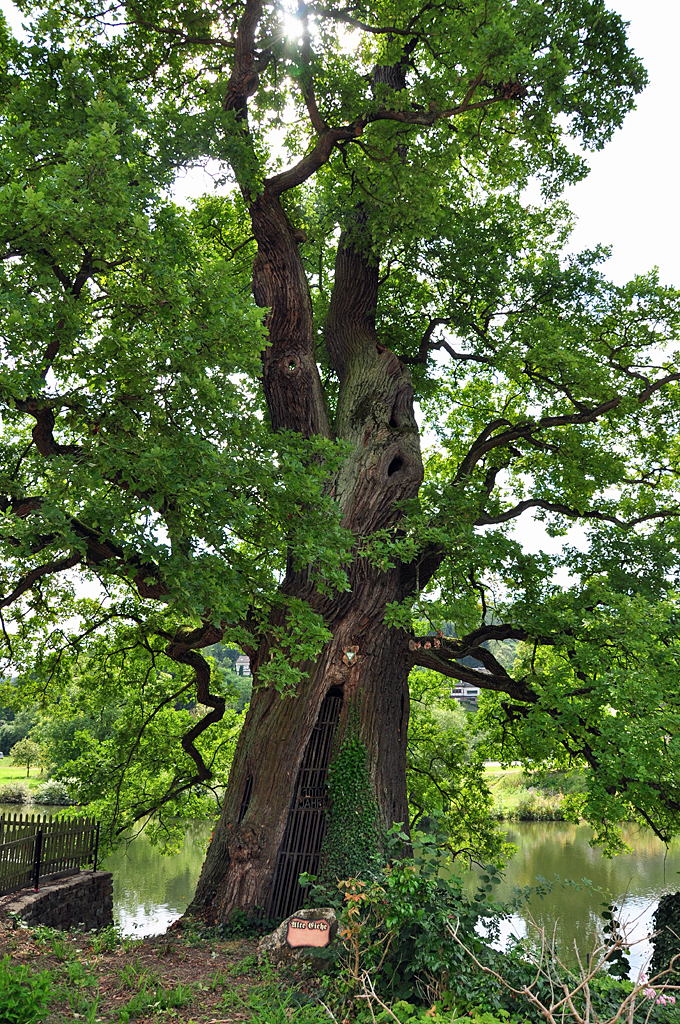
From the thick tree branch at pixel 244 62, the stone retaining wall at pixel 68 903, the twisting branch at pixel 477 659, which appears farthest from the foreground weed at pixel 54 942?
the thick tree branch at pixel 244 62

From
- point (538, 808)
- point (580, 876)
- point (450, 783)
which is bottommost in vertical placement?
point (580, 876)

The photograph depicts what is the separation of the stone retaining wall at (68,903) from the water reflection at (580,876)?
7.51 m

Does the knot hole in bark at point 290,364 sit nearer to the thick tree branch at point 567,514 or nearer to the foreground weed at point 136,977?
the thick tree branch at point 567,514

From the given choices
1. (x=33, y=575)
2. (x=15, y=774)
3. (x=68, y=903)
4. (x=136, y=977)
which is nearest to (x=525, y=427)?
(x=33, y=575)

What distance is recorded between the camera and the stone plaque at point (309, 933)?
19.8 ft

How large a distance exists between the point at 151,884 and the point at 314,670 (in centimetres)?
1403

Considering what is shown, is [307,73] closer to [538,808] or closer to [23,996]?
[23,996]

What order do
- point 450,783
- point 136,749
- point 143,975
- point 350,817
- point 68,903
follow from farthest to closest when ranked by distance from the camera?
point 450,783 → point 136,749 → point 68,903 → point 350,817 → point 143,975

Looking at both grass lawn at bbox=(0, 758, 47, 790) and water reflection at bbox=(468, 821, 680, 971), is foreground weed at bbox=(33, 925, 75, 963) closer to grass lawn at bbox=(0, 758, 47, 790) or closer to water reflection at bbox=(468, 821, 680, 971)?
water reflection at bbox=(468, 821, 680, 971)

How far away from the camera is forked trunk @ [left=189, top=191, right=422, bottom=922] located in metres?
7.93

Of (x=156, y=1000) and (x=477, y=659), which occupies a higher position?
(x=477, y=659)

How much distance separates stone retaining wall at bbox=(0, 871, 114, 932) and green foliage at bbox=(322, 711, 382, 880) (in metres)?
3.64

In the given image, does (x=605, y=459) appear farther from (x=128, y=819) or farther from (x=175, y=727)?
(x=128, y=819)

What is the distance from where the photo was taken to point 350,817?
25.6 feet
